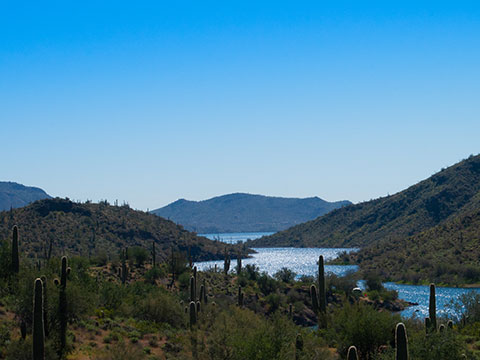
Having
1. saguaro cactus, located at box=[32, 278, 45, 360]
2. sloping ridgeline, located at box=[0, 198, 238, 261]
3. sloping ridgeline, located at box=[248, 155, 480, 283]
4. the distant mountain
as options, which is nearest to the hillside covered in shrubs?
saguaro cactus, located at box=[32, 278, 45, 360]

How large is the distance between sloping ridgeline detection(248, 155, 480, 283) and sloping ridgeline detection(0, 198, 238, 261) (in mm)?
45471

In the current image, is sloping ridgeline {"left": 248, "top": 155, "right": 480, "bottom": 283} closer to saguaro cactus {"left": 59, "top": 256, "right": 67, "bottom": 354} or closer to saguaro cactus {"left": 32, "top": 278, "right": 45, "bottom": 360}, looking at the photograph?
saguaro cactus {"left": 59, "top": 256, "right": 67, "bottom": 354}

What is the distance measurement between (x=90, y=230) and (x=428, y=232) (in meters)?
75.4

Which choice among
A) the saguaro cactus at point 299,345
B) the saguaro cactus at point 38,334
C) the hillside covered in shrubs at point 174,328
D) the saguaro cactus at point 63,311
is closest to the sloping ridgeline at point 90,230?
the hillside covered in shrubs at point 174,328

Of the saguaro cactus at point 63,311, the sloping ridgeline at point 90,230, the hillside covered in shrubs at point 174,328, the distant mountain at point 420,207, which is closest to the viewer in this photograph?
the hillside covered in shrubs at point 174,328

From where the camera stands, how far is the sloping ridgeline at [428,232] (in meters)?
97.0

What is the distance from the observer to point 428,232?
12188 cm

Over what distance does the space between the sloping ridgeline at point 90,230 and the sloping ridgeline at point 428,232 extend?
45.5 meters

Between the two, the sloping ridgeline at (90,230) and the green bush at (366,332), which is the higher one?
the sloping ridgeline at (90,230)

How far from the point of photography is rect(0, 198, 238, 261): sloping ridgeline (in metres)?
98.9

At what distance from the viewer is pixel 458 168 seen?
173625 mm

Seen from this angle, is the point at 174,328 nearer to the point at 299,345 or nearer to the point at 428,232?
the point at 299,345

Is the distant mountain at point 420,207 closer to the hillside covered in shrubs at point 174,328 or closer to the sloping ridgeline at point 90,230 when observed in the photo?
the sloping ridgeline at point 90,230

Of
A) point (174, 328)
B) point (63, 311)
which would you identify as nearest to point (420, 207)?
point (174, 328)
